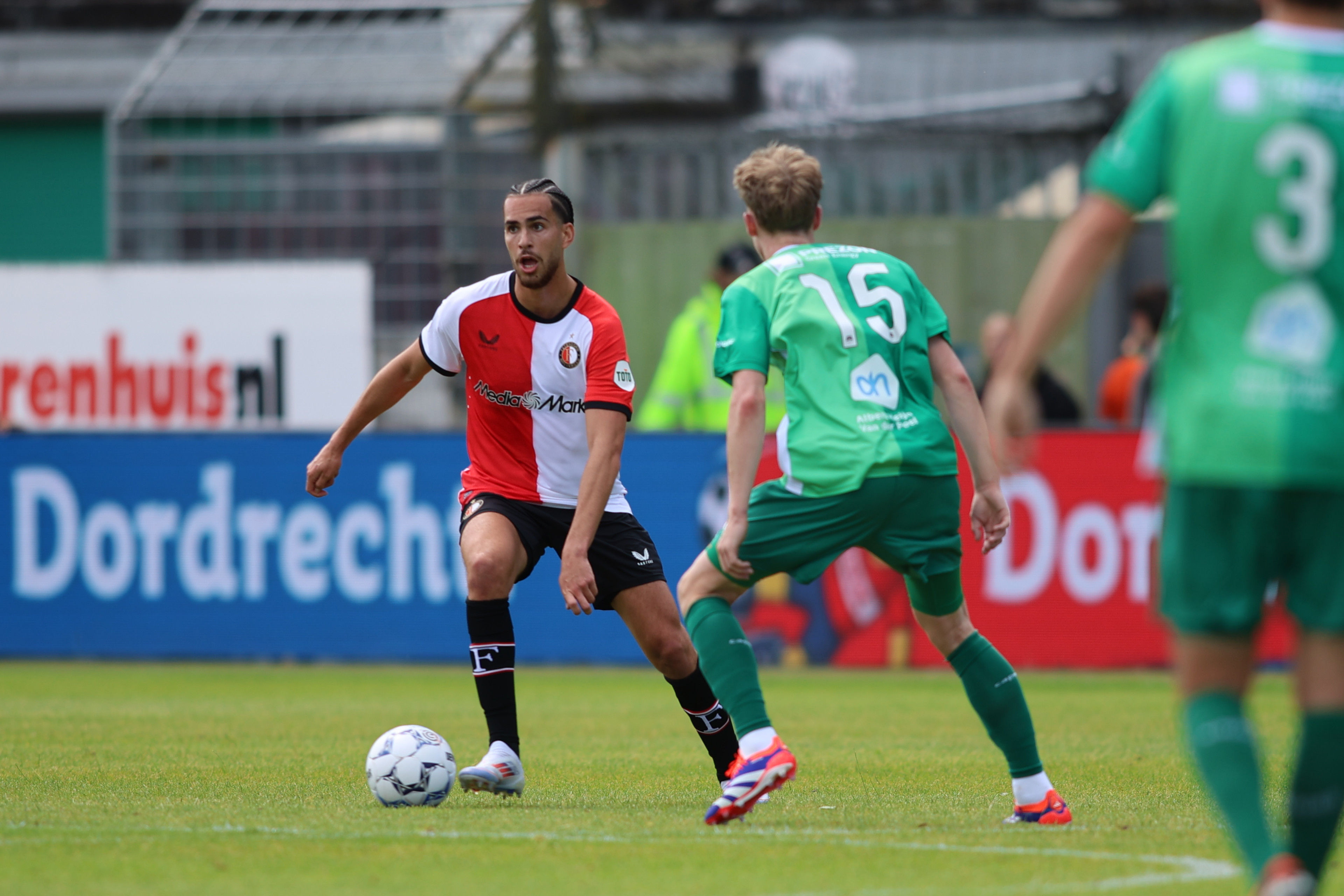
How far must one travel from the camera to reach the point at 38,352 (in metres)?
16.6

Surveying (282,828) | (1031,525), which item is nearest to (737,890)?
(282,828)

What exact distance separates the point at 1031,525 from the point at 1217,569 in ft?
30.1

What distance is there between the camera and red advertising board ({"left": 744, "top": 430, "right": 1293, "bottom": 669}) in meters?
12.9

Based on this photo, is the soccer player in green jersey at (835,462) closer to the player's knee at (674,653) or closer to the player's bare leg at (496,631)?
the player's knee at (674,653)

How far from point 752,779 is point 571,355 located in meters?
1.76

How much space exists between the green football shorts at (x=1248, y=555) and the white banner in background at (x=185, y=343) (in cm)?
1318

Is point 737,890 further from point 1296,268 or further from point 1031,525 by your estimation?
point 1031,525

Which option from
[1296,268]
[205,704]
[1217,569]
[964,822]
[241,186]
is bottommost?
[205,704]

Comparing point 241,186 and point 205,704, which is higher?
point 241,186

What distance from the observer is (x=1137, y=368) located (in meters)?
14.0

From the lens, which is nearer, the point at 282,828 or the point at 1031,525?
the point at 282,828

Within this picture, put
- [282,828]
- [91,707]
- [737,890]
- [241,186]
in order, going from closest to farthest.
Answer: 1. [737,890]
2. [282,828]
3. [91,707]
4. [241,186]

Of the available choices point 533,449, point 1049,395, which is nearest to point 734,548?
point 533,449

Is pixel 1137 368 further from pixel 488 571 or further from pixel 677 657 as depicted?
pixel 488 571
